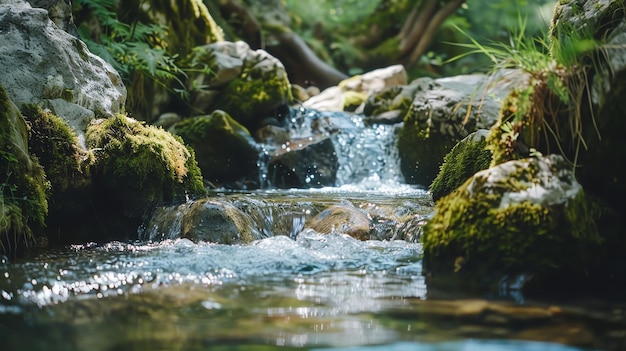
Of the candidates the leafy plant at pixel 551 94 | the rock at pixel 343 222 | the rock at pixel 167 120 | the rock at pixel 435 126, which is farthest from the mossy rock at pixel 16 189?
the rock at pixel 435 126

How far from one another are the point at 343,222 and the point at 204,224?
4.12 feet

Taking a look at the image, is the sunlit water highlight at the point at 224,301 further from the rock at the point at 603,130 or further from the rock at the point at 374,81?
the rock at the point at 374,81

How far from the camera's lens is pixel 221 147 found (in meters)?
9.13

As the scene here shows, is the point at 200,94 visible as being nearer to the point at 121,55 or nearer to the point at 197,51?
the point at 197,51

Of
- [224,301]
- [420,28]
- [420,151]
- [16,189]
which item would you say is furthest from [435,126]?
[420,28]

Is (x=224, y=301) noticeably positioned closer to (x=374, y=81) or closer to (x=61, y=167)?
(x=61, y=167)

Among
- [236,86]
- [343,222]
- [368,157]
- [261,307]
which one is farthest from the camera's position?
[236,86]

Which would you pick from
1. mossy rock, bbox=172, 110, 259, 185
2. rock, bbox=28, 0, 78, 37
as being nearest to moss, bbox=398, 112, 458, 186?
mossy rock, bbox=172, 110, 259, 185

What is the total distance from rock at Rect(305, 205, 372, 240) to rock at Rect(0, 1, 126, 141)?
2322 millimetres

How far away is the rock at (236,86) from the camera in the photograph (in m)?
10.6

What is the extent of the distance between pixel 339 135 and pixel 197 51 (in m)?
2.88

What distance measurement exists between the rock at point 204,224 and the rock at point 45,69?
1.08 meters

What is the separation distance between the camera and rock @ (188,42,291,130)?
417 inches

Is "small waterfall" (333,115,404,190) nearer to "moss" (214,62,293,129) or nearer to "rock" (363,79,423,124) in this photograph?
"rock" (363,79,423,124)
